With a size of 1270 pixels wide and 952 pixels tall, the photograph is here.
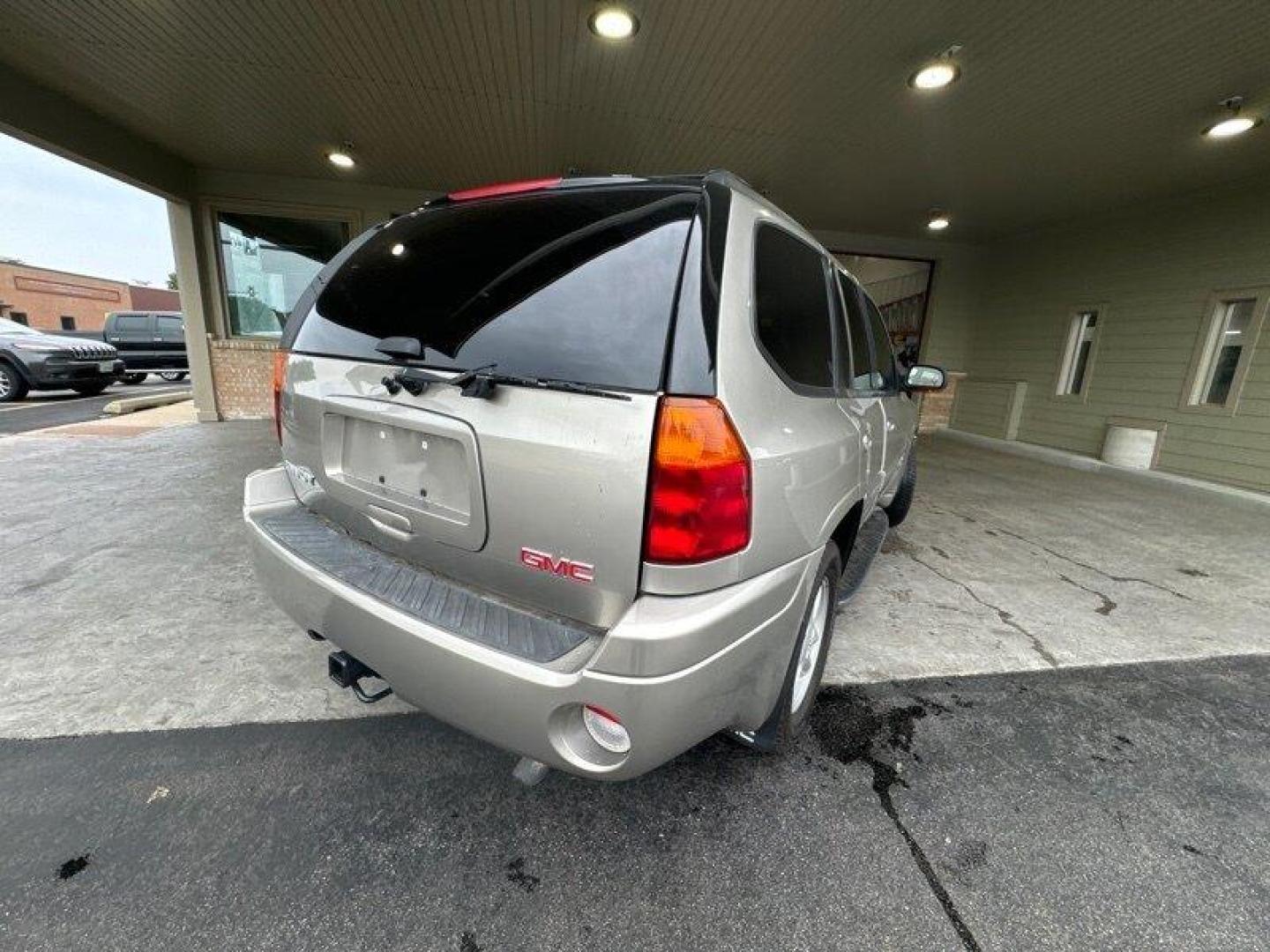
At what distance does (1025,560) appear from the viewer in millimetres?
3986

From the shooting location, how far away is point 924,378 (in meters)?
3.79

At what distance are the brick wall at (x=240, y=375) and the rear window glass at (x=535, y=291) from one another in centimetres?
831

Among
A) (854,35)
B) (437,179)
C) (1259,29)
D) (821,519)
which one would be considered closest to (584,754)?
(821,519)

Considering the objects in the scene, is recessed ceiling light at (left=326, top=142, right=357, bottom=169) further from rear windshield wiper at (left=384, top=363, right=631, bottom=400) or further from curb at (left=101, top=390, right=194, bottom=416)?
rear windshield wiper at (left=384, top=363, right=631, bottom=400)

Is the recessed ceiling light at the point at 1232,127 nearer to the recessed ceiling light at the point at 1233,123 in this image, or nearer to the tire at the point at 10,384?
the recessed ceiling light at the point at 1233,123

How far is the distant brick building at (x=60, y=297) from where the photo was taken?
112 ft

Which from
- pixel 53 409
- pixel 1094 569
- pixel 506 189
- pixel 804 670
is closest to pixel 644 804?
pixel 804 670

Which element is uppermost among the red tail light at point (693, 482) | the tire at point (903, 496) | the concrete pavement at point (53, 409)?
the red tail light at point (693, 482)

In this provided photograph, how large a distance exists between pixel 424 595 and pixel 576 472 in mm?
615

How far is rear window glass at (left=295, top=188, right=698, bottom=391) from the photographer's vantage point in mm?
1267

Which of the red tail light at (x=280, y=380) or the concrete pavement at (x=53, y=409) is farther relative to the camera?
the concrete pavement at (x=53, y=409)

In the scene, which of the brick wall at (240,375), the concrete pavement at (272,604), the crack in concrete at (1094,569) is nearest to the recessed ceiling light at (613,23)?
the concrete pavement at (272,604)

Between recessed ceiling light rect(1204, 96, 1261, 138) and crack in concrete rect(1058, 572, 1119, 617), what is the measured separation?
488 centimetres

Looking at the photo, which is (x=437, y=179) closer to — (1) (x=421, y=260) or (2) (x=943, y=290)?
(1) (x=421, y=260)
